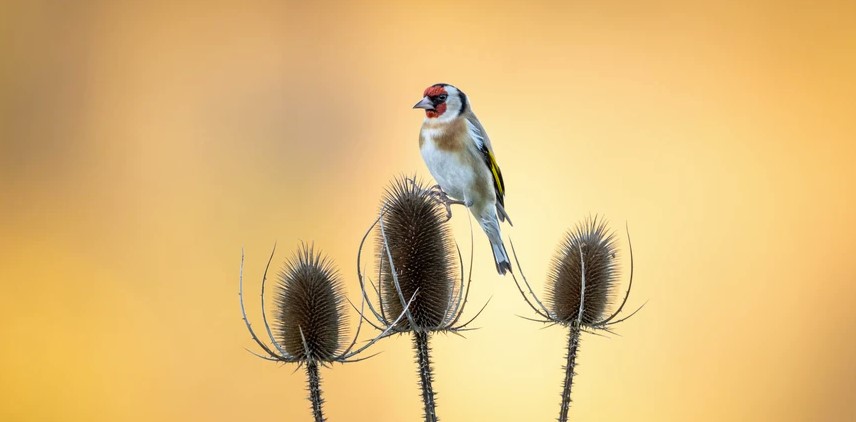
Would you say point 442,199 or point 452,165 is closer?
point 442,199

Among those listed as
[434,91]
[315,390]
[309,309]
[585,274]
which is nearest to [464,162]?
[434,91]

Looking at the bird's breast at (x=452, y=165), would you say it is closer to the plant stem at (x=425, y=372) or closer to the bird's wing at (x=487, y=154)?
the bird's wing at (x=487, y=154)

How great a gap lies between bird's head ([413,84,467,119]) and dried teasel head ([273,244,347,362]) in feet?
2.79

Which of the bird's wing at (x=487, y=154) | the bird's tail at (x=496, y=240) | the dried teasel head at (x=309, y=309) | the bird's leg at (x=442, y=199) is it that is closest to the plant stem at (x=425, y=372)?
the dried teasel head at (x=309, y=309)

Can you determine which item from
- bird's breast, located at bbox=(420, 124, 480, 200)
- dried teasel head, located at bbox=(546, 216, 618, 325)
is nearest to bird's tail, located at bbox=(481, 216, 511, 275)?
bird's breast, located at bbox=(420, 124, 480, 200)

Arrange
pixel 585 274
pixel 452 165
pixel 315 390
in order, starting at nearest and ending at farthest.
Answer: pixel 315 390 < pixel 585 274 < pixel 452 165

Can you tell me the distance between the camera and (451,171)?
154 inches

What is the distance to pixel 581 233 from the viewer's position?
136 inches

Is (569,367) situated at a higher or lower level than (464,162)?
lower

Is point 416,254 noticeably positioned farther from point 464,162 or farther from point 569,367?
point 464,162

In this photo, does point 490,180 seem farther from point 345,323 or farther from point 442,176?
point 345,323

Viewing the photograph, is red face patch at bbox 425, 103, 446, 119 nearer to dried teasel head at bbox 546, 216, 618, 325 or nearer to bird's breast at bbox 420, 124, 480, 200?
bird's breast at bbox 420, 124, 480, 200

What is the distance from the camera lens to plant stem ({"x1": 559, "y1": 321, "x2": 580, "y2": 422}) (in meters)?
2.72

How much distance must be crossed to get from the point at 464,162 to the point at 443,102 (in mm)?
343
